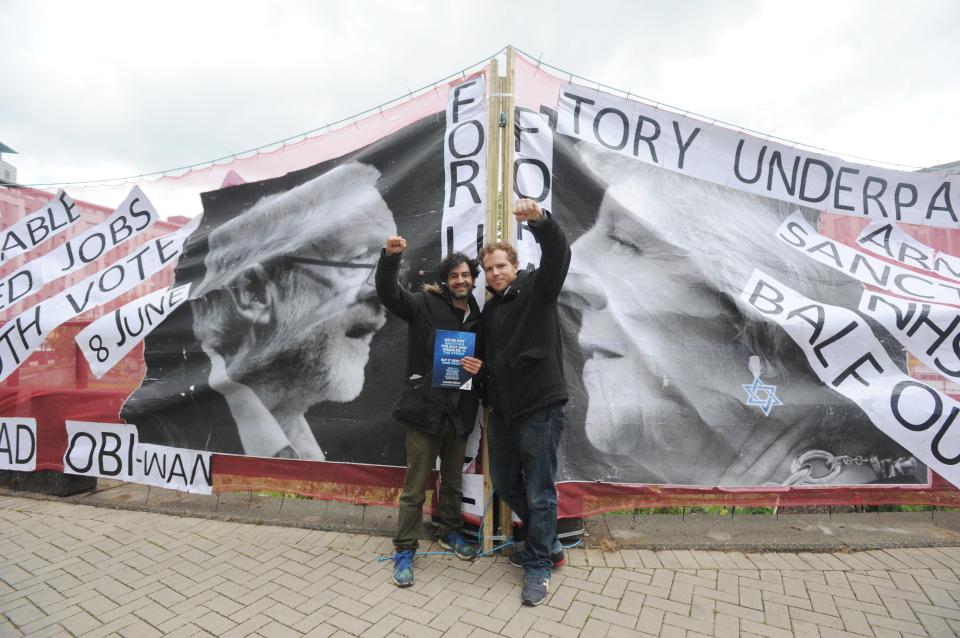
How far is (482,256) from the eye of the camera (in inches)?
112

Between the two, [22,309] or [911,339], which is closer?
[911,339]

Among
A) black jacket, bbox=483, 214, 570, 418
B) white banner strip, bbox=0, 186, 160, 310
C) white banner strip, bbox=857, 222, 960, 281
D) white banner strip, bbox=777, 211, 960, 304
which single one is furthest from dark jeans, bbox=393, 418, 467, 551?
white banner strip, bbox=857, 222, 960, 281

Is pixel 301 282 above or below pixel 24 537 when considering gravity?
above

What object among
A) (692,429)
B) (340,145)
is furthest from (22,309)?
(692,429)

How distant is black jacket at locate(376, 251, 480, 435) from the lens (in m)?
2.78

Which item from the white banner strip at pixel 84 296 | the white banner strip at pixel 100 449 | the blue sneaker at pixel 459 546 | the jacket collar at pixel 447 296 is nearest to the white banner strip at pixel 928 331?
the jacket collar at pixel 447 296

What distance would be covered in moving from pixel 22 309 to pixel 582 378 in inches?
177

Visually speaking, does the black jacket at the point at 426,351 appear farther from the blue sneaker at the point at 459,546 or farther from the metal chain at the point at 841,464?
the metal chain at the point at 841,464

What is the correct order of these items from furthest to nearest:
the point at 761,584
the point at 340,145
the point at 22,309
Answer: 1. the point at 22,309
2. the point at 340,145
3. the point at 761,584

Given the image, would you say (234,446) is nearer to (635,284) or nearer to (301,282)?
(301,282)

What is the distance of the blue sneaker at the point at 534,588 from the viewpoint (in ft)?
8.14

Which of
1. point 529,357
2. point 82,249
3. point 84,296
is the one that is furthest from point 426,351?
point 82,249

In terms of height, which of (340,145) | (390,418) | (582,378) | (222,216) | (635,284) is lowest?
(390,418)

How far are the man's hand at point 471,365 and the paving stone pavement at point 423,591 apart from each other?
3.87 ft
